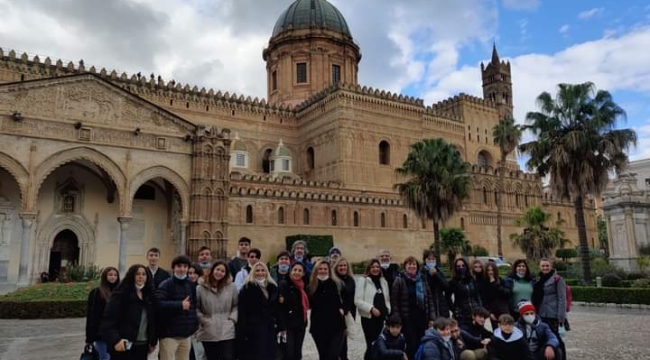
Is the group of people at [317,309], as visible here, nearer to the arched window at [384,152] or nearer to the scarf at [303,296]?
the scarf at [303,296]

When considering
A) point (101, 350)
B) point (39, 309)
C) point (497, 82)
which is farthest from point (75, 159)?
point (497, 82)

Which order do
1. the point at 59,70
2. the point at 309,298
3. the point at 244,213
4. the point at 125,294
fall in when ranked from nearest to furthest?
the point at 125,294 < the point at 309,298 < the point at 244,213 < the point at 59,70

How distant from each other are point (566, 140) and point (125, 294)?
19.1m

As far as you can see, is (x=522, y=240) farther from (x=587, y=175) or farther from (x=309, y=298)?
(x=309, y=298)

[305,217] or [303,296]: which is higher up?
[305,217]

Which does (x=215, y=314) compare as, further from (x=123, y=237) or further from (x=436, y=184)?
(x=436, y=184)

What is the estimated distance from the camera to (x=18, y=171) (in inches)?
827

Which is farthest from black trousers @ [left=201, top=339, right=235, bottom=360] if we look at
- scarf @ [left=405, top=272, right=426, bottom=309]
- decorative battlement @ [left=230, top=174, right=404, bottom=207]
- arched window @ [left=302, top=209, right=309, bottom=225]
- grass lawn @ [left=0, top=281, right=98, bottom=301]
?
arched window @ [left=302, top=209, right=309, bottom=225]

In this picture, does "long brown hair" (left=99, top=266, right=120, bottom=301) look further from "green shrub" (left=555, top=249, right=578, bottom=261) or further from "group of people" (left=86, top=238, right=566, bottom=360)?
"green shrub" (left=555, top=249, right=578, bottom=261)

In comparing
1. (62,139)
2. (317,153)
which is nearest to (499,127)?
(317,153)

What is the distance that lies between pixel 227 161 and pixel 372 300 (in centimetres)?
2056

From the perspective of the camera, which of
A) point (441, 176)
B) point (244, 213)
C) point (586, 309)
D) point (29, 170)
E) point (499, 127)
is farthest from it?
point (499, 127)

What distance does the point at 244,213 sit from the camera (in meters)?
29.5

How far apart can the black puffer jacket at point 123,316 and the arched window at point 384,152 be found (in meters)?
36.9
